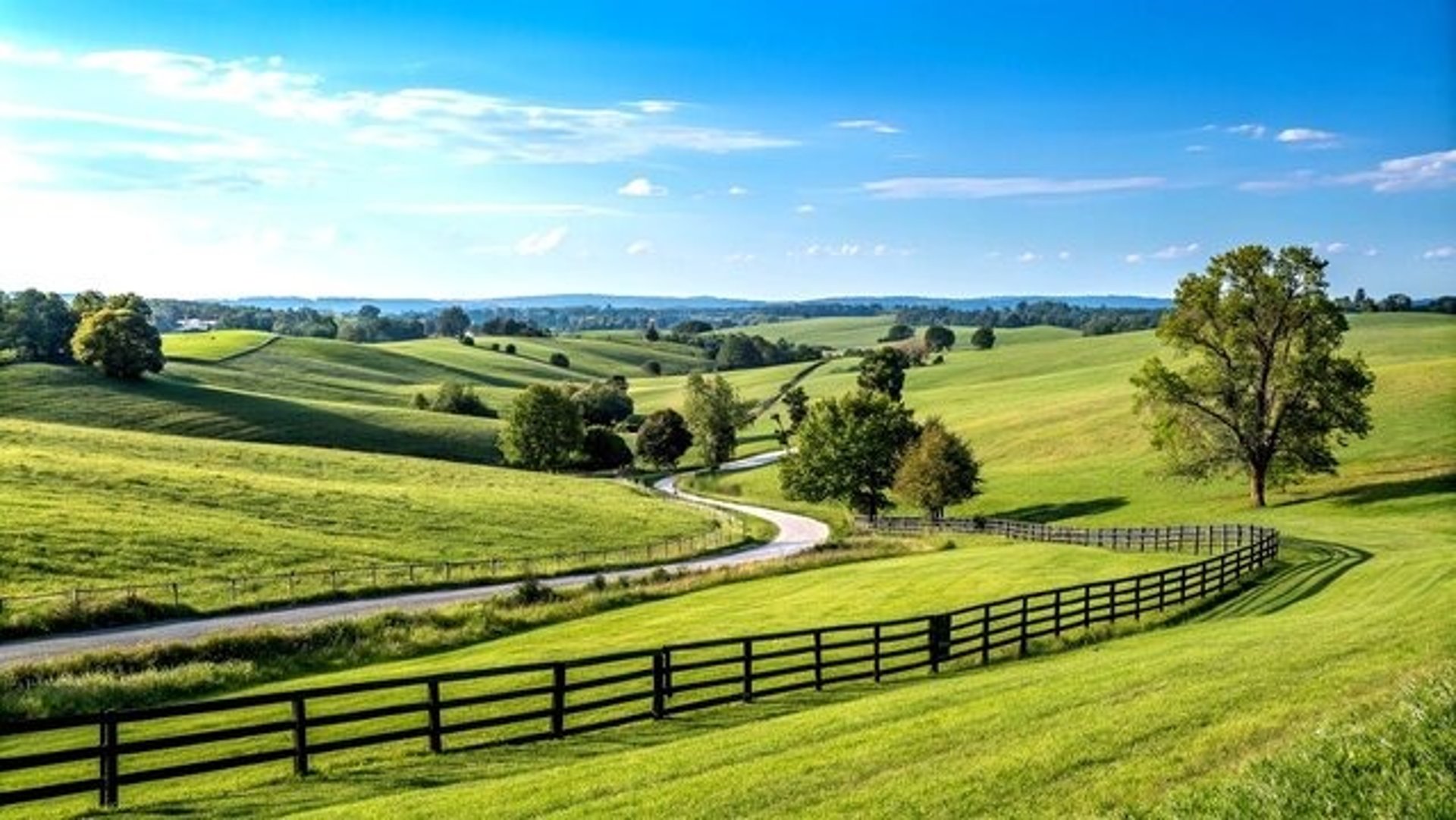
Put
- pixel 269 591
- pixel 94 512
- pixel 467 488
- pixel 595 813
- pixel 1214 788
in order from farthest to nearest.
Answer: pixel 467 488
pixel 94 512
pixel 269 591
pixel 595 813
pixel 1214 788

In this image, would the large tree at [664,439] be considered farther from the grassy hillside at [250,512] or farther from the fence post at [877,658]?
the fence post at [877,658]

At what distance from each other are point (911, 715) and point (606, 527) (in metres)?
48.0

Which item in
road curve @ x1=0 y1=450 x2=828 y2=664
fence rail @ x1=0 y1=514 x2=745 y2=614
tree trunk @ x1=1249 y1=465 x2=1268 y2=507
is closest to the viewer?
road curve @ x1=0 y1=450 x2=828 y2=664

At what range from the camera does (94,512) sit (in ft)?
155

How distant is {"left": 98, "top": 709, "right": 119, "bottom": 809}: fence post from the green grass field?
61 centimetres

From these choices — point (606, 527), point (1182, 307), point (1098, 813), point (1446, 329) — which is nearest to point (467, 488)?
point (606, 527)

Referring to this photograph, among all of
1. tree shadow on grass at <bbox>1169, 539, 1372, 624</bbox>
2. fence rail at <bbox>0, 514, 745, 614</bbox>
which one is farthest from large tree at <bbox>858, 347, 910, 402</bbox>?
tree shadow on grass at <bbox>1169, 539, 1372, 624</bbox>

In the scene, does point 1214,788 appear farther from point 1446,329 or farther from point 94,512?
point 1446,329

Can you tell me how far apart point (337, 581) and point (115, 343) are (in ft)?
247

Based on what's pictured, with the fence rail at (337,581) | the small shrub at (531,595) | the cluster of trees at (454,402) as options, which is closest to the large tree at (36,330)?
the cluster of trees at (454,402)

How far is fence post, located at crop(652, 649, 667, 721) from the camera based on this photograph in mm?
19734

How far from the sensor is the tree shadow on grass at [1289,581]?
3200 cm

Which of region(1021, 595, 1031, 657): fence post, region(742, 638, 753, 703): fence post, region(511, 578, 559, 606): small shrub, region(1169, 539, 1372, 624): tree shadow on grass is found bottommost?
region(511, 578, 559, 606): small shrub

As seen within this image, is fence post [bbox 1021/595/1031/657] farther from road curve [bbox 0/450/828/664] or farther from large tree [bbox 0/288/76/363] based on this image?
large tree [bbox 0/288/76/363]
